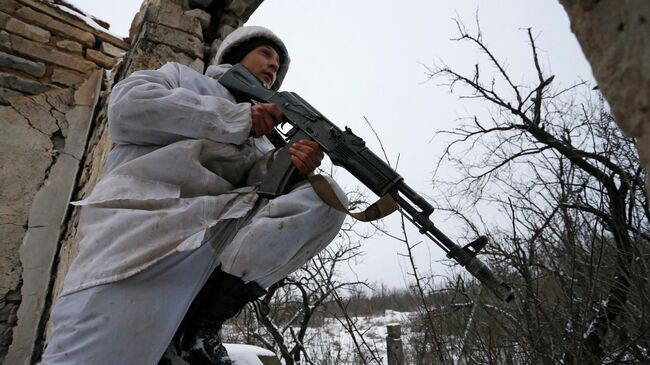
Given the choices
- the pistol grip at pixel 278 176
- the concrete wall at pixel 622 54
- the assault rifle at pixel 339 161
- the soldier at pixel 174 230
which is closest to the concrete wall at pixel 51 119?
the assault rifle at pixel 339 161

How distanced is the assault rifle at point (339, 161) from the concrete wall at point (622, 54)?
42.1 inches

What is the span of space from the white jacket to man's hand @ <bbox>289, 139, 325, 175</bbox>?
203 mm

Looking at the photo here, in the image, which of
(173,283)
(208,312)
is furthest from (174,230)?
(208,312)

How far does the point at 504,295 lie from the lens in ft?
4.17

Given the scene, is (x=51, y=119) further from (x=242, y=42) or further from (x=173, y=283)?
(x=173, y=283)

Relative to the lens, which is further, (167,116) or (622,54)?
(167,116)

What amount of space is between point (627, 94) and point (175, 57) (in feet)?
8.21

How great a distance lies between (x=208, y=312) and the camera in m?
1.32

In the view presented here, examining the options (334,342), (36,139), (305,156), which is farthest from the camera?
(334,342)

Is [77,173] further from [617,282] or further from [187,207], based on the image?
[617,282]

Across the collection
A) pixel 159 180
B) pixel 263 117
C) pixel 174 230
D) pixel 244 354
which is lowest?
pixel 244 354

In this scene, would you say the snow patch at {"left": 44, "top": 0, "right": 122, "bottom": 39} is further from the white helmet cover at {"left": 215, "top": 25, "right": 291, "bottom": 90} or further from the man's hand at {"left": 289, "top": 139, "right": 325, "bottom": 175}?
the man's hand at {"left": 289, "top": 139, "right": 325, "bottom": 175}

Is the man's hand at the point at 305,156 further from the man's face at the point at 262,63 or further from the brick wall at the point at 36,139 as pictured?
the brick wall at the point at 36,139

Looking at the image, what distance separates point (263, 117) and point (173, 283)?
0.70m
